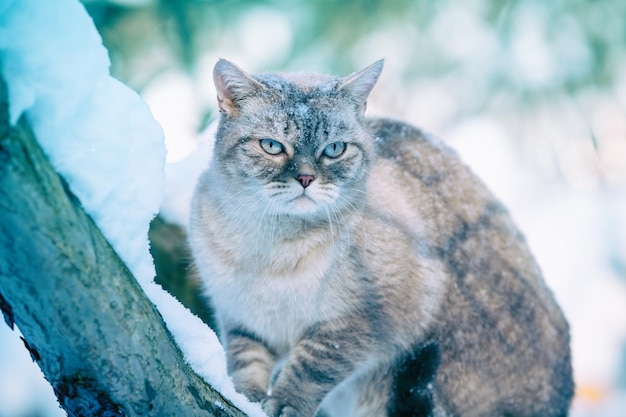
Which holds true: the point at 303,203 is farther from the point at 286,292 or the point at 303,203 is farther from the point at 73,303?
the point at 73,303

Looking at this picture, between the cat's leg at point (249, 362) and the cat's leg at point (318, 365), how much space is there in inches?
3.5

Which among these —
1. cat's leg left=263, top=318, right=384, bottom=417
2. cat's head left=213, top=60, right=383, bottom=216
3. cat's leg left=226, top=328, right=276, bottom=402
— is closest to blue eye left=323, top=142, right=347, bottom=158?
cat's head left=213, top=60, right=383, bottom=216

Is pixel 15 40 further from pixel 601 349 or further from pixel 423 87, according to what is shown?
pixel 601 349

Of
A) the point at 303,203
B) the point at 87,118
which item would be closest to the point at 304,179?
the point at 303,203

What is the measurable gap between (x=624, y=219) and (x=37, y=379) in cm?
466

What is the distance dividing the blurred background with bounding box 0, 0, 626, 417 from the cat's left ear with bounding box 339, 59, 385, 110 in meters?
1.45

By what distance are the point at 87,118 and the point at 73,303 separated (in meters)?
0.37

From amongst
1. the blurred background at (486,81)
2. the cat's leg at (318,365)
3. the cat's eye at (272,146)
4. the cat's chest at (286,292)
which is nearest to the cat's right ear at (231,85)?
the cat's eye at (272,146)

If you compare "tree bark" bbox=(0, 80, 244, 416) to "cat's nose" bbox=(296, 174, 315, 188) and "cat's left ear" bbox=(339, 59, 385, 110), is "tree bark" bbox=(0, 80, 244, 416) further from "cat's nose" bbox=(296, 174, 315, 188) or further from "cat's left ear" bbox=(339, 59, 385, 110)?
"cat's left ear" bbox=(339, 59, 385, 110)

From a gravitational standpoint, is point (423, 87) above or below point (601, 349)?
above

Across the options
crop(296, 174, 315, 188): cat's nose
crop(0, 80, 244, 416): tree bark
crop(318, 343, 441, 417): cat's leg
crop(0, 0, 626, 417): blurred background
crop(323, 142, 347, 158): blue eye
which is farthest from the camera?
crop(0, 0, 626, 417): blurred background

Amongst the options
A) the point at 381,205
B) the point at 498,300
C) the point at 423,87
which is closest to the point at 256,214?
the point at 381,205

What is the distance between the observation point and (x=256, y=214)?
2.20 m

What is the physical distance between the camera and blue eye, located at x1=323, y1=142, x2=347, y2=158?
2.14 meters
